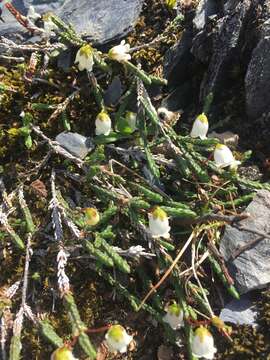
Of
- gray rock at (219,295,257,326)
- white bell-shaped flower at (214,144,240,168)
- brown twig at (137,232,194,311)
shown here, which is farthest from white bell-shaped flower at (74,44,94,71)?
gray rock at (219,295,257,326)

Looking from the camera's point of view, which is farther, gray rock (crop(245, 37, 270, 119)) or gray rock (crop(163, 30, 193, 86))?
gray rock (crop(163, 30, 193, 86))

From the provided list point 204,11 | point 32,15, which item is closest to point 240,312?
point 204,11

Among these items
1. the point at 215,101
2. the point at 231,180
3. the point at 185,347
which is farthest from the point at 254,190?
the point at 185,347

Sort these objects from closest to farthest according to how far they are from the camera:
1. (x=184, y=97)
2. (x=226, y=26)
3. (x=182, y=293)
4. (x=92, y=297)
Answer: (x=182, y=293), (x=92, y=297), (x=226, y=26), (x=184, y=97)

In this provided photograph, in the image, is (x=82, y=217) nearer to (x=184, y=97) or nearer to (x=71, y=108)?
(x=71, y=108)

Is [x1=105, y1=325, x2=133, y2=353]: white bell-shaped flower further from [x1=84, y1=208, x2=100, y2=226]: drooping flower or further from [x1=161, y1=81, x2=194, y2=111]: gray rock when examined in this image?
[x1=161, y1=81, x2=194, y2=111]: gray rock

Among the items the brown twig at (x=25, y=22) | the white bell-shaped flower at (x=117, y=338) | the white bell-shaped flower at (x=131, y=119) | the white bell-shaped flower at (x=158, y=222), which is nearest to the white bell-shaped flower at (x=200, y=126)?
the white bell-shaped flower at (x=131, y=119)

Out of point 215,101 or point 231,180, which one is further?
point 215,101
